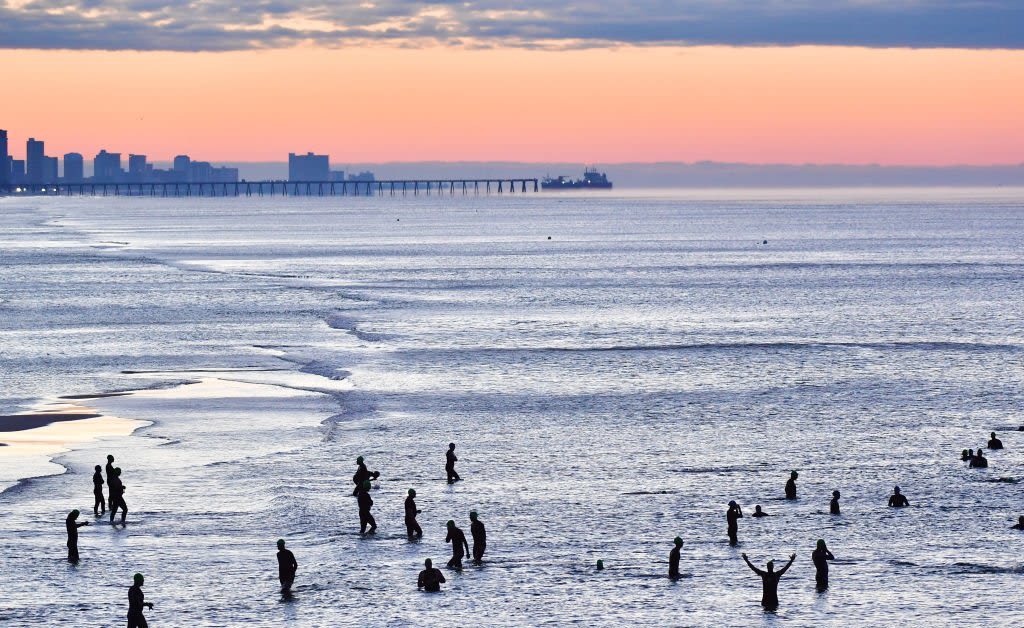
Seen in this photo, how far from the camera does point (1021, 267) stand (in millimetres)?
153875

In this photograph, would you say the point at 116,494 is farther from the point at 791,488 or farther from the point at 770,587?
the point at 791,488

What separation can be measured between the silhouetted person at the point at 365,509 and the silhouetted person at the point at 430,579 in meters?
4.43

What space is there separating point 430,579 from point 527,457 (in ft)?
49.5

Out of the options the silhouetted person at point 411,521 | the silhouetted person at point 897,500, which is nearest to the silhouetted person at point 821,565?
the silhouetted person at point 897,500

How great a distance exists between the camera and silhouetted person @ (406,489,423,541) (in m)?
34.2

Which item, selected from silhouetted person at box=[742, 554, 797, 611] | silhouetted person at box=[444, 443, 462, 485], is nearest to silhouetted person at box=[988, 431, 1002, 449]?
silhouetted person at box=[444, 443, 462, 485]

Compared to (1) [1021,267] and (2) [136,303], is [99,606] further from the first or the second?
(1) [1021,267]

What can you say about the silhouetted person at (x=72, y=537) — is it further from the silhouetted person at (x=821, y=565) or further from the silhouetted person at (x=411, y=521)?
the silhouetted person at (x=821, y=565)

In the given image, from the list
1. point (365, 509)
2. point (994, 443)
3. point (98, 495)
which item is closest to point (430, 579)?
point (365, 509)

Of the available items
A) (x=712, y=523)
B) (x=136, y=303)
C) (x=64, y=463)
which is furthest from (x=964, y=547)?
(x=136, y=303)

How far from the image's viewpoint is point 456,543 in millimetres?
32188

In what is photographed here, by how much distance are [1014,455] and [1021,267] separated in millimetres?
115751

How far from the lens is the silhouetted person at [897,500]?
38.1 m

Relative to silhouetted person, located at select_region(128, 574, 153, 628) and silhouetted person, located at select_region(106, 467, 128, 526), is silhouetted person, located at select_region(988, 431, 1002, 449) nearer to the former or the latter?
silhouetted person, located at select_region(106, 467, 128, 526)
